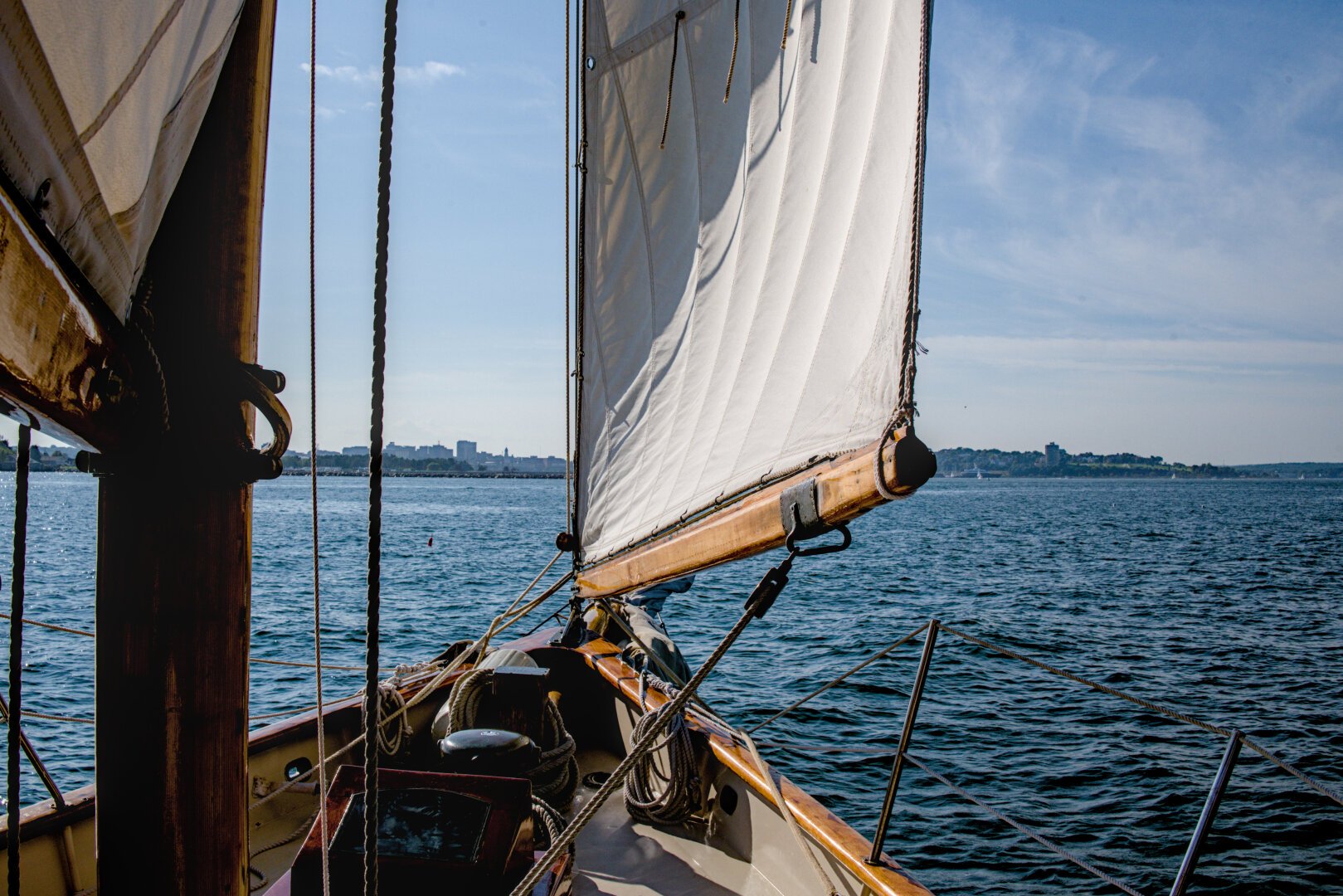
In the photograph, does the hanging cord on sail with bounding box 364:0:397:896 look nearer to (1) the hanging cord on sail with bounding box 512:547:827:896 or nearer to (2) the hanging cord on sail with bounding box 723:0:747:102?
(1) the hanging cord on sail with bounding box 512:547:827:896

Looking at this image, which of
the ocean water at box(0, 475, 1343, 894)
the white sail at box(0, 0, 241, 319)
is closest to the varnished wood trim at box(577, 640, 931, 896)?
the ocean water at box(0, 475, 1343, 894)

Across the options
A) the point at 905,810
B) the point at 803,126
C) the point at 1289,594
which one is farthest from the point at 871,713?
the point at 1289,594

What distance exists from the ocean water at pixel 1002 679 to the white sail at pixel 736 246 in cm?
237

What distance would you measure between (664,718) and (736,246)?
1680 millimetres

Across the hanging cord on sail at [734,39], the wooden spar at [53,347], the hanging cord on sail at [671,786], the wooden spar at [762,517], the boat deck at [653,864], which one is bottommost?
the boat deck at [653,864]

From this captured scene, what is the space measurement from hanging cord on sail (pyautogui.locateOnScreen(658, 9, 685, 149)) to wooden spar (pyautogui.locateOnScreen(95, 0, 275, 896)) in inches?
91.5

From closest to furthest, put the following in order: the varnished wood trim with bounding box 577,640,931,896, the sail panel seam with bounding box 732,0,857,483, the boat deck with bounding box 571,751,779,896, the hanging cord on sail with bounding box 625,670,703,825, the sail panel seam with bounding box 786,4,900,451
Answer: the sail panel seam with bounding box 786,4,900,451 < the sail panel seam with bounding box 732,0,857,483 < the varnished wood trim with bounding box 577,640,931,896 < the boat deck with bounding box 571,751,779,896 < the hanging cord on sail with bounding box 625,670,703,825

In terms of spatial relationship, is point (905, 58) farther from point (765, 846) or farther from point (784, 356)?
point (765, 846)

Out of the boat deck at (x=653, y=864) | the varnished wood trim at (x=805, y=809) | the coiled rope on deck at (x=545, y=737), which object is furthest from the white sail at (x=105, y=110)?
the coiled rope on deck at (x=545, y=737)

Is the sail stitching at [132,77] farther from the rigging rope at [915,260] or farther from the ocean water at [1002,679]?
the ocean water at [1002,679]

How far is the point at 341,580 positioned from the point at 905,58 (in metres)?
28.1

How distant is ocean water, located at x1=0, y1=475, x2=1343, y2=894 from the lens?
8.00 metres

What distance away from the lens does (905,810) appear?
8.46 m

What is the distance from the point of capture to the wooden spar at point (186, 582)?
56.6 inches
